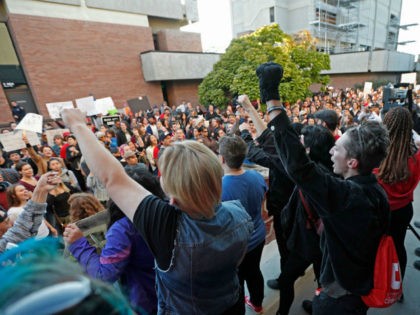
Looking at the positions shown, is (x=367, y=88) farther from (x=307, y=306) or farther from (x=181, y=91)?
(x=307, y=306)

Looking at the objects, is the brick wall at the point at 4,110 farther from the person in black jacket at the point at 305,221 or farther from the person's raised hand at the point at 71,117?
the person in black jacket at the point at 305,221

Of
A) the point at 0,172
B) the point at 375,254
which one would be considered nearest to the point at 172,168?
the point at 375,254

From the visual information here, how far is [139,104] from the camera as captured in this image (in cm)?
1672

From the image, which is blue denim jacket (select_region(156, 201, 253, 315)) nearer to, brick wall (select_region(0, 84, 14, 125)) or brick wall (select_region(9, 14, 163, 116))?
brick wall (select_region(0, 84, 14, 125))

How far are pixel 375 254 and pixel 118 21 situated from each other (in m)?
19.3

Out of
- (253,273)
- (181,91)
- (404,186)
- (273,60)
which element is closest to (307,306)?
(253,273)

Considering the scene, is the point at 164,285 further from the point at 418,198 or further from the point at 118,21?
the point at 118,21

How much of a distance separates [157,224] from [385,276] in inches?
47.9

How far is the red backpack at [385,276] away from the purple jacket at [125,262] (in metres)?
1.23

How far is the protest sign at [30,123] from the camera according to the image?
18.3 ft

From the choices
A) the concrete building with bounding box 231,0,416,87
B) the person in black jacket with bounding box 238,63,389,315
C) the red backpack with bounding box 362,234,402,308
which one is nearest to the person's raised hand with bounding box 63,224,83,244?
the person in black jacket with bounding box 238,63,389,315

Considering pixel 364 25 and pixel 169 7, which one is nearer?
pixel 169 7

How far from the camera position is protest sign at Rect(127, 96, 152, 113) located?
16.3m

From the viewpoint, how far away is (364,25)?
102 feet
